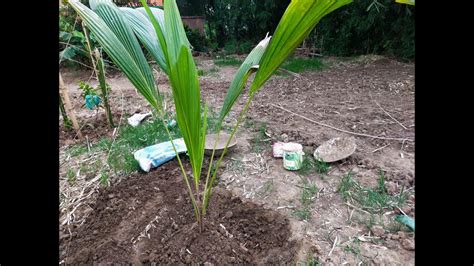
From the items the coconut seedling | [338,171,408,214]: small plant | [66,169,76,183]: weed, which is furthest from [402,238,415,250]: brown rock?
[66,169,76,183]: weed

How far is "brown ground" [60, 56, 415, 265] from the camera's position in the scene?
1.06m

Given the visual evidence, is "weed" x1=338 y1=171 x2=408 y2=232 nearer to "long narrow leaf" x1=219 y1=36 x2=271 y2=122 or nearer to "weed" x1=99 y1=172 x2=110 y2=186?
"long narrow leaf" x1=219 y1=36 x2=271 y2=122

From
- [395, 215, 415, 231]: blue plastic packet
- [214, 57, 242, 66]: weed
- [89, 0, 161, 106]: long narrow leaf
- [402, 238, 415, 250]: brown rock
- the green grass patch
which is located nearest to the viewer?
[89, 0, 161, 106]: long narrow leaf

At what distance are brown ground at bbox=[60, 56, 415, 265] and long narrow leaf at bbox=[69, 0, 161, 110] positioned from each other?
1.83ft

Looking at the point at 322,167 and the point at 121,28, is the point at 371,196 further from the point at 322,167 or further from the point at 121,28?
the point at 121,28

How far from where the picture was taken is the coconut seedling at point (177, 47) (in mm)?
764

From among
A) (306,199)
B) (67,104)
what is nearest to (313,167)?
(306,199)

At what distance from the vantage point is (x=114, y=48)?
838 mm

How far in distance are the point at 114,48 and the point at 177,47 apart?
0.17 metres

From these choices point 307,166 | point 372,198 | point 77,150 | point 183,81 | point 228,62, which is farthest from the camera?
point 228,62

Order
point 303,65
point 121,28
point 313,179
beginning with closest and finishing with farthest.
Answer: point 121,28
point 313,179
point 303,65
